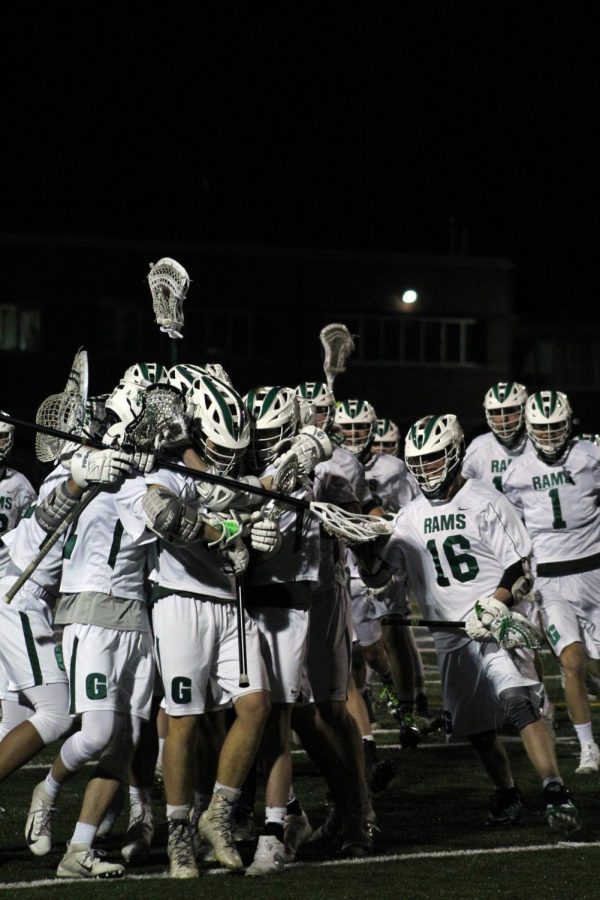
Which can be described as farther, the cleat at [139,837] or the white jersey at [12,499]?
the white jersey at [12,499]

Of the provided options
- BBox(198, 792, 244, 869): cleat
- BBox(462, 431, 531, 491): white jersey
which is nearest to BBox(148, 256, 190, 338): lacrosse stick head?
BBox(198, 792, 244, 869): cleat

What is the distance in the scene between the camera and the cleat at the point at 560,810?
6539mm

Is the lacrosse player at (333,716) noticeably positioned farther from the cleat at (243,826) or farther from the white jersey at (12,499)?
the white jersey at (12,499)

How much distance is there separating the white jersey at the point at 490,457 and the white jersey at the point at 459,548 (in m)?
3.23

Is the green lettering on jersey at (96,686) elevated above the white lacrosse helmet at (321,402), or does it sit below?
below

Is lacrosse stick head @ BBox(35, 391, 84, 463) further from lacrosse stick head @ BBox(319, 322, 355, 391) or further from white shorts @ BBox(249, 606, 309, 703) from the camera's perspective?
lacrosse stick head @ BBox(319, 322, 355, 391)

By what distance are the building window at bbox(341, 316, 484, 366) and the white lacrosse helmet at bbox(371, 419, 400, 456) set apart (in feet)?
87.8

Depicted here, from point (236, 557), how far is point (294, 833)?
4.37 feet

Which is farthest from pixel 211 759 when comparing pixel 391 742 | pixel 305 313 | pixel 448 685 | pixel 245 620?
pixel 305 313

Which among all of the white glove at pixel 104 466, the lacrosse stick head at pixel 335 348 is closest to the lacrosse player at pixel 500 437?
the lacrosse stick head at pixel 335 348

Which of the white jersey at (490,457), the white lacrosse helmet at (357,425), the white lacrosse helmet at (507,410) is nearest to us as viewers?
the white lacrosse helmet at (357,425)

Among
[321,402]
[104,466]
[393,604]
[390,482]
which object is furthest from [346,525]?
[390,482]

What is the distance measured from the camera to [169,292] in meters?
7.33

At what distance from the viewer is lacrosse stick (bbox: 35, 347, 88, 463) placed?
6.07 meters
